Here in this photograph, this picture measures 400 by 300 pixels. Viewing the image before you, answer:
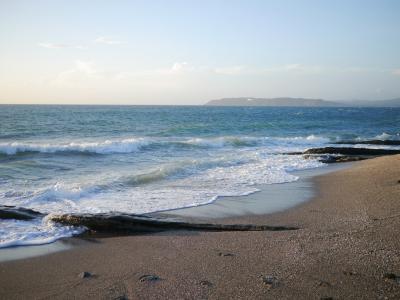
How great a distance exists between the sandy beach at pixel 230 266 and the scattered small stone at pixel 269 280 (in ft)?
0.04

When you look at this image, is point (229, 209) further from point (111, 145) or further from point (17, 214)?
point (111, 145)

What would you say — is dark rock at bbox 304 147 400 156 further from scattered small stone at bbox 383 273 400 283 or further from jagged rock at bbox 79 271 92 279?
jagged rock at bbox 79 271 92 279

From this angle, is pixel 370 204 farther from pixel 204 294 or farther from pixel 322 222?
pixel 204 294

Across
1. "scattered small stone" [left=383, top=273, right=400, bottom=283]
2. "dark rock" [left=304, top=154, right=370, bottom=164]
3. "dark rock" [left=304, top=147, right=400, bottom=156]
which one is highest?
"scattered small stone" [left=383, top=273, right=400, bottom=283]

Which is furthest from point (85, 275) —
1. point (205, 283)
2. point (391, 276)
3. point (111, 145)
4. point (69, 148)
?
point (111, 145)

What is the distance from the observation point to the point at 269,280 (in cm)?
469

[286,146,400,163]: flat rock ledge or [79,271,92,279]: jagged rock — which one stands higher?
[79,271,92,279]: jagged rock

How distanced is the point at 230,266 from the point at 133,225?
2446mm

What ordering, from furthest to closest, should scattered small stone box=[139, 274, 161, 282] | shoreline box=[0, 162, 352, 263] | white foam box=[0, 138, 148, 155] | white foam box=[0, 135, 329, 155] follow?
white foam box=[0, 135, 329, 155]
white foam box=[0, 138, 148, 155]
shoreline box=[0, 162, 352, 263]
scattered small stone box=[139, 274, 161, 282]

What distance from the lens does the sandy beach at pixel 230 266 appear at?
4.46 metres

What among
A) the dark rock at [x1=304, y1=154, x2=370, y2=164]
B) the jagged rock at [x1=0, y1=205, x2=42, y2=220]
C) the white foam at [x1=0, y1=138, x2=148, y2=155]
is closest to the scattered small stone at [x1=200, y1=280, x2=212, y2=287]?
the jagged rock at [x1=0, y1=205, x2=42, y2=220]

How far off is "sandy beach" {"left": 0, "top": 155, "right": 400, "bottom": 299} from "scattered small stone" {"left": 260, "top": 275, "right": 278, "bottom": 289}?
1 centimetres

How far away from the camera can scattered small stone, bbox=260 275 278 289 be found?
456 cm

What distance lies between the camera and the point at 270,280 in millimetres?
4688
